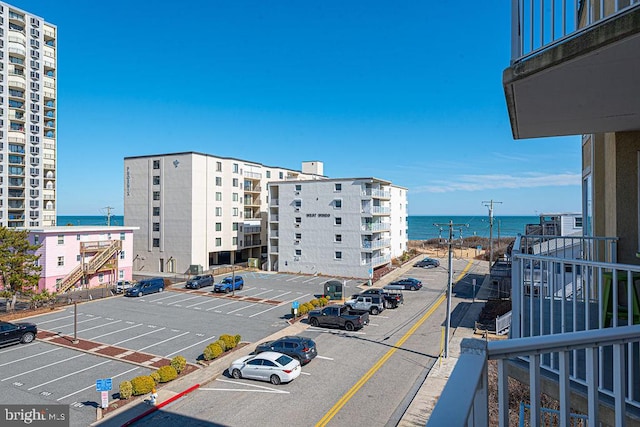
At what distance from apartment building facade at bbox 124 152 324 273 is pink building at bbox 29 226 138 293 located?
21.6ft

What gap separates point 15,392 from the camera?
14.6 m

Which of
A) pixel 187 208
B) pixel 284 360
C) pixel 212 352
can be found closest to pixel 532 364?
pixel 284 360

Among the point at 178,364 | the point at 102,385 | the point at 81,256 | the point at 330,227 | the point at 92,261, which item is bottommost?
the point at 178,364

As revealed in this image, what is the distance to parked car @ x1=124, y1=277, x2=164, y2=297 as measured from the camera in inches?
1277

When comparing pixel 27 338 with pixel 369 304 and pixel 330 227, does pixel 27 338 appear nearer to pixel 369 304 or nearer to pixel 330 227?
pixel 369 304

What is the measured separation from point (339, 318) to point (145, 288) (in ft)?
62.1

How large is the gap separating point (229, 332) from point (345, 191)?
23.4 meters

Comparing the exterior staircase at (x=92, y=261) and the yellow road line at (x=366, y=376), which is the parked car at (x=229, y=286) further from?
the yellow road line at (x=366, y=376)

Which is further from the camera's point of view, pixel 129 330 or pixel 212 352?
pixel 129 330

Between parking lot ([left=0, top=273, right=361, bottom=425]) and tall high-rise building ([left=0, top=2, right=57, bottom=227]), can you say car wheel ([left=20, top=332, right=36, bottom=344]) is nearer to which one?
parking lot ([left=0, top=273, right=361, bottom=425])

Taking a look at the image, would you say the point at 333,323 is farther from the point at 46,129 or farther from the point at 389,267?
the point at 46,129

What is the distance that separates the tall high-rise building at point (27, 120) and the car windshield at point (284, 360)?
1906 inches

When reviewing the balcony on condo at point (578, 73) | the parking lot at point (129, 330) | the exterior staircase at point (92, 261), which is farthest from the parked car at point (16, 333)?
the balcony on condo at point (578, 73)

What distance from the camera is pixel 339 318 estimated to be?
2342cm
